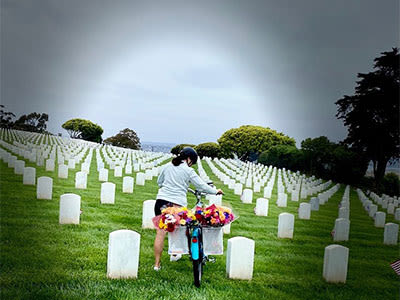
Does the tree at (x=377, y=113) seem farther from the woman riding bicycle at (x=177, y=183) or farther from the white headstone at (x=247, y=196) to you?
the white headstone at (x=247, y=196)

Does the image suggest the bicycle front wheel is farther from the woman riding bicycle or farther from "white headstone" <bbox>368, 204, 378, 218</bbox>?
"white headstone" <bbox>368, 204, 378, 218</bbox>

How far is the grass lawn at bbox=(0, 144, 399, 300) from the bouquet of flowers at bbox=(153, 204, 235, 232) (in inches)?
26.5

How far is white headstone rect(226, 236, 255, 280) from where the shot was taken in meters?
4.77

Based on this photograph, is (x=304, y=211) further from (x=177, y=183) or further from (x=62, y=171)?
(x=62, y=171)

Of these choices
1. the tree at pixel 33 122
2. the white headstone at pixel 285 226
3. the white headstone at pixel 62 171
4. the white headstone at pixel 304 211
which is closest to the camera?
the tree at pixel 33 122

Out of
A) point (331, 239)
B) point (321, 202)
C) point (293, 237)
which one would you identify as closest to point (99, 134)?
point (293, 237)

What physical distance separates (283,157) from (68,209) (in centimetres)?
383

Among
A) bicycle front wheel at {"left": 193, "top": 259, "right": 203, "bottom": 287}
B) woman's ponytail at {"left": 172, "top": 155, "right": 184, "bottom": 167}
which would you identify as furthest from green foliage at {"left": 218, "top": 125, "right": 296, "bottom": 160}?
bicycle front wheel at {"left": 193, "top": 259, "right": 203, "bottom": 287}

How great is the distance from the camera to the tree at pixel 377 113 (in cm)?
620

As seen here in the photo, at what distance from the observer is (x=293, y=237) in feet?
25.9

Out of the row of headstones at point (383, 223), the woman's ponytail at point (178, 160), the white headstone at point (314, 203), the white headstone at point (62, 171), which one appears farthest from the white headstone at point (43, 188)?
the white headstone at point (314, 203)

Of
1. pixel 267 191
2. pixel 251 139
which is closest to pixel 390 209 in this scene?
pixel 267 191

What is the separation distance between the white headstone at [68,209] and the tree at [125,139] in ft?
4.08

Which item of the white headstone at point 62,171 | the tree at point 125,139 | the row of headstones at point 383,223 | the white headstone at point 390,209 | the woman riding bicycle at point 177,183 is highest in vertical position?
the tree at point 125,139
